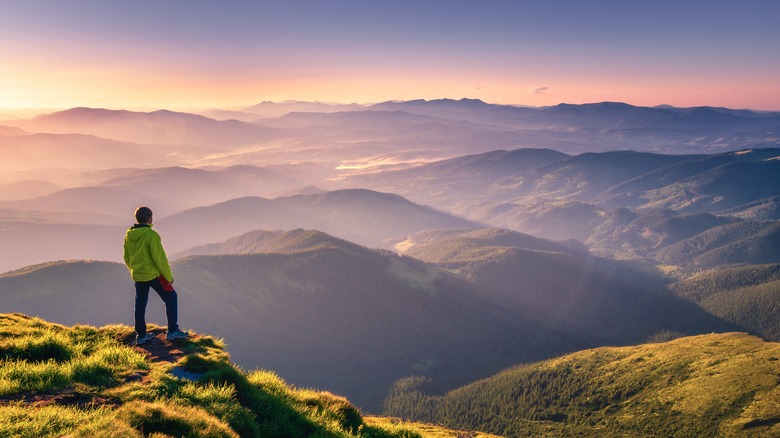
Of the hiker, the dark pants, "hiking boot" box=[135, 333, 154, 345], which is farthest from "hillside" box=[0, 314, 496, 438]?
the hiker

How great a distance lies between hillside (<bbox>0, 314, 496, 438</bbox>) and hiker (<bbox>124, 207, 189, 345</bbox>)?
1467 millimetres

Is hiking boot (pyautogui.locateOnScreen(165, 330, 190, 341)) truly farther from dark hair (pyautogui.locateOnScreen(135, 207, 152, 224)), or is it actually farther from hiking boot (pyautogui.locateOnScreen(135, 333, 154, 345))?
dark hair (pyautogui.locateOnScreen(135, 207, 152, 224))

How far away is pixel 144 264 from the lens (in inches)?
821

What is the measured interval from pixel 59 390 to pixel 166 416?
4.92 m

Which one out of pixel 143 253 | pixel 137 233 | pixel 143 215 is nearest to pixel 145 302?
pixel 143 253

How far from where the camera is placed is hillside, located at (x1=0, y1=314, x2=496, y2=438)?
1178cm

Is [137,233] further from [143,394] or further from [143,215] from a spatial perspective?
[143,394]

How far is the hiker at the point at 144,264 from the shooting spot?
2064 cm

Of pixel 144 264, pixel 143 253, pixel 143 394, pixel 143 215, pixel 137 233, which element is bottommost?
pixel 143 394

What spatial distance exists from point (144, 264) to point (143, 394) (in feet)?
26.3

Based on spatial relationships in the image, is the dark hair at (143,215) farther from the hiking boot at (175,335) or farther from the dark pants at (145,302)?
the hiking boot at (175,335)

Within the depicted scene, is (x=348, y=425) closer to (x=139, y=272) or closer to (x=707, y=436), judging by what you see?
(x=139, y=272)

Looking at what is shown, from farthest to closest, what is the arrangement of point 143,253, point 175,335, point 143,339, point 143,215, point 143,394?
point 175,335 < point 143,339 < point 143,215 < point 143,253 < point 143,394

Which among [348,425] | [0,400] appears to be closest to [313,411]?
[348,425]
